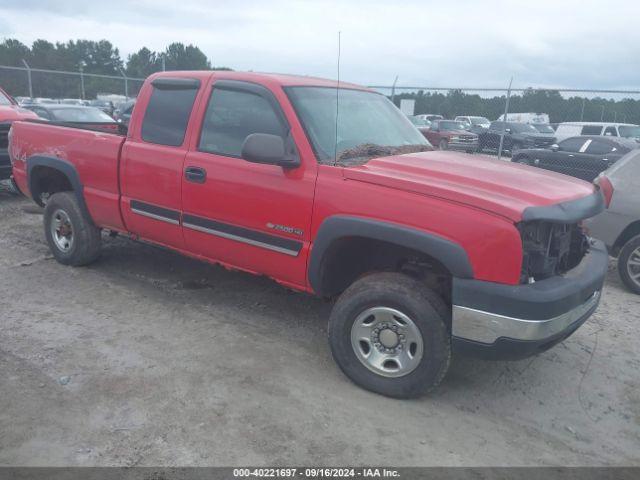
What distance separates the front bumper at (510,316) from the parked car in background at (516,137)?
1473cm

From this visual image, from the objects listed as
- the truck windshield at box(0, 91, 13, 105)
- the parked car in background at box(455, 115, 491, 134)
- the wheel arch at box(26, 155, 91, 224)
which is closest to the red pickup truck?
the wheel arch at box(26, 155, 91, 224)

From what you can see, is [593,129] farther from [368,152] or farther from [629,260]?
[368,152]

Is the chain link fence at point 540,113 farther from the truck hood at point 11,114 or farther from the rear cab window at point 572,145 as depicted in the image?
the truck hood at point 11,114

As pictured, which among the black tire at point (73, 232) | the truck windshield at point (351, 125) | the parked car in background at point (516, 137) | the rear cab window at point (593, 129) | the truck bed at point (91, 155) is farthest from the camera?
the parked car in background at point (516, 137)

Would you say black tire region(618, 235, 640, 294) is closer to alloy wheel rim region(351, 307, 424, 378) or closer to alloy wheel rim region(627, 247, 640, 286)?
alloy wheel rim region(627, 247, 640, 286)

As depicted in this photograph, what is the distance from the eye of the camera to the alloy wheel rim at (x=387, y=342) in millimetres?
3342

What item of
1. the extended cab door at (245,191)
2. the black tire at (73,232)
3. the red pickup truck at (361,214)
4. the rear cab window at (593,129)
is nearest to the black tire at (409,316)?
the red pickup truck at (361,214)

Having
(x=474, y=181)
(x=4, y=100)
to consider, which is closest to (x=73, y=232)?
(x=474, y=181)

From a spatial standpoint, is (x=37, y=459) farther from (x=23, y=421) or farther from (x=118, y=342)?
(x=118, y=342)

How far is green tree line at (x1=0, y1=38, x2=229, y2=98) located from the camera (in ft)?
71.7

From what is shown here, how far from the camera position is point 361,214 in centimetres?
337

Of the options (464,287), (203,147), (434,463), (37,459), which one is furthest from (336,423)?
(203,147)

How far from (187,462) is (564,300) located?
227cm

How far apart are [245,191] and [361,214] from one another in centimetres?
98
